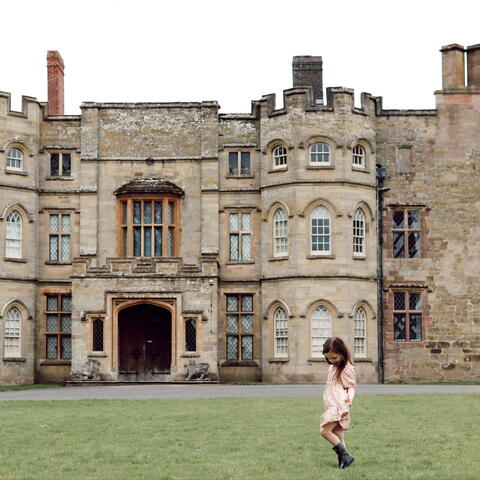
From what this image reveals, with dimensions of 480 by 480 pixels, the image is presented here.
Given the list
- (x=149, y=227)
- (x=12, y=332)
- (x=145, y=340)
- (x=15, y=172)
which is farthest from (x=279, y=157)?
(x=12, y=332)

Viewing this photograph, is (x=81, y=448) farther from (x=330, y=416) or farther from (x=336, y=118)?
(x=336, y=118)

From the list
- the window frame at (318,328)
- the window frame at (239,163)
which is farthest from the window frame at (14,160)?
the window frame at (318,328)

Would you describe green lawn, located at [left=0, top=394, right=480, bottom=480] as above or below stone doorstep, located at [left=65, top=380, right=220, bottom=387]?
below

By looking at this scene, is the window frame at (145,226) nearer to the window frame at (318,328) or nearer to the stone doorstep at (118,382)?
the stone doorstep at (118,382)

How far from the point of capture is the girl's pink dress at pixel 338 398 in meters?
15.1

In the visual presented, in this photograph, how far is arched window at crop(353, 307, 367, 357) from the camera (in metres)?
41.2

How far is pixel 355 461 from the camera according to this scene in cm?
1533

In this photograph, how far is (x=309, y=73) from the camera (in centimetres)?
4484

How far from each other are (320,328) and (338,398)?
83.5 ft

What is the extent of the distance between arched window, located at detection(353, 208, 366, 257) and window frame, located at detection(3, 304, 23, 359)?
1287cm

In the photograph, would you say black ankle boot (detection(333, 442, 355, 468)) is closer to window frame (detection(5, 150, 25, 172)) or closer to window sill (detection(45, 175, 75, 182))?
window frame (detection(5, 150, 25, 172))

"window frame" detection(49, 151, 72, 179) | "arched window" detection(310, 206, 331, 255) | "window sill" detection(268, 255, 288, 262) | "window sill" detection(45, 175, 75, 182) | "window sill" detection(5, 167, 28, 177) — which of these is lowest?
"window sill" detection(268, 255, 288, 262)

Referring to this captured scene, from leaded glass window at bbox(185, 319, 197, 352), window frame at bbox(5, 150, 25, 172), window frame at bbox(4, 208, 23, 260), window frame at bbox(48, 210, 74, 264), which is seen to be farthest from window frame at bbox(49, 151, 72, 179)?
leaded glass window at bbox(185, 319, 197, 352)

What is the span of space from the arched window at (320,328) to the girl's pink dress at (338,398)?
25137 mm
